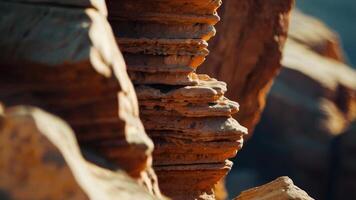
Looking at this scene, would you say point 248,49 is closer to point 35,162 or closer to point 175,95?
point 175,95

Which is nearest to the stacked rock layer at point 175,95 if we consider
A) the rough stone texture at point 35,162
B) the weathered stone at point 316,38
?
the rough stone texture at point 35,162

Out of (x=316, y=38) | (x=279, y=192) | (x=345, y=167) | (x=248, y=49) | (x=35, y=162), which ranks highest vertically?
(x=35, y=162)

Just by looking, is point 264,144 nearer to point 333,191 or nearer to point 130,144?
point 333,191

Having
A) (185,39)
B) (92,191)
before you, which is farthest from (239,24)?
(92,191)

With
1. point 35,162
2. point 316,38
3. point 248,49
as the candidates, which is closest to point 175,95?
point 35,162

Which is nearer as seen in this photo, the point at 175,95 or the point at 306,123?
the point at 175,95

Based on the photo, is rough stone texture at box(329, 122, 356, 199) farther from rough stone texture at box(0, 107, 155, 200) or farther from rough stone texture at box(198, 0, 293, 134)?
rough stone texture at box(0, 107, 155, 200)

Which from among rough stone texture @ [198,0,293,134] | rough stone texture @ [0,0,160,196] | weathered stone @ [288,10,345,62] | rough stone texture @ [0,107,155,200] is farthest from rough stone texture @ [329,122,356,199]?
rough stone texture @ [0,107,155,200]
